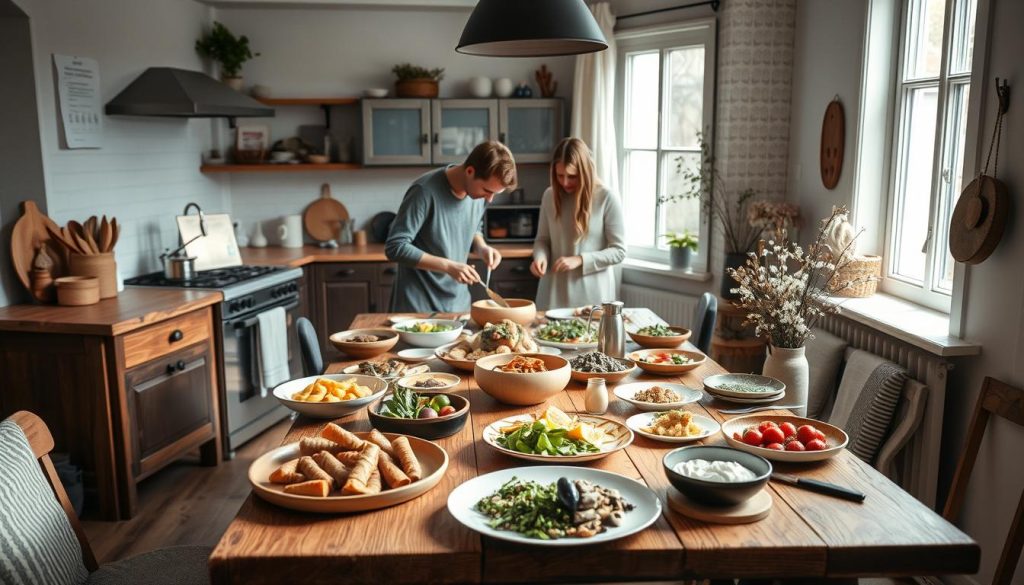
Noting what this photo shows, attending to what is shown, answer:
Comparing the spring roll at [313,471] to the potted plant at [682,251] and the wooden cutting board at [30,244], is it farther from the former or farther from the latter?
the potted plant at [682,251]

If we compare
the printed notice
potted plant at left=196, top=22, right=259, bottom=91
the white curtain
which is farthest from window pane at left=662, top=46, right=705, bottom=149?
the printed notice

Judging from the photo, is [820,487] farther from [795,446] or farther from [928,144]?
[928,144]

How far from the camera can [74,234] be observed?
4.06 metres

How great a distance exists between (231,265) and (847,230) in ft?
11.5

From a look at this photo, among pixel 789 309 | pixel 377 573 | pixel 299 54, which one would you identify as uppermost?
pixel 299 54

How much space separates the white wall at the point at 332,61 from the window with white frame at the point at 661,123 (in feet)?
1.87

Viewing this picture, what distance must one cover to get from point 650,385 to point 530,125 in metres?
3.68

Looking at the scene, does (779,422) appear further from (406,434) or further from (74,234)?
(74,234)

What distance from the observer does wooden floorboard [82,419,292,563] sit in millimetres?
3543

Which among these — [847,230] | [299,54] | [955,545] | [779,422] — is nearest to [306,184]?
[299,54]

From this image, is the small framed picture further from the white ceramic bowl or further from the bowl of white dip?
the bowl of white dip

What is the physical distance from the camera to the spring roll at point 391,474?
1.79m

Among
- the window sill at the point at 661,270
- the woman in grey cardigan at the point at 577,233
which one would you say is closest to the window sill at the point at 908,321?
the woman in grey cardigan at the point at 577,233

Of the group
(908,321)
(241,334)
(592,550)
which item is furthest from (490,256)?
(592,550)
